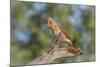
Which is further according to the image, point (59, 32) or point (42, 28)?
point (59, 32)

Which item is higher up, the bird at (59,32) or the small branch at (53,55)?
the bird at (59,32)

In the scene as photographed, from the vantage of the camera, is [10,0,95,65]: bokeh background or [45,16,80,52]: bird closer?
[10,0,95,65]: bokeh background

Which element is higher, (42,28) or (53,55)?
(42,28)

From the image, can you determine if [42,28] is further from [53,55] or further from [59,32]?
[53,55]

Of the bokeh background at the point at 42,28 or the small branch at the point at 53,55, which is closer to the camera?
the bokeh background at the point at 42,28

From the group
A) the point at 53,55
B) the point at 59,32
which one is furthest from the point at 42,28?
the point at 53,55
